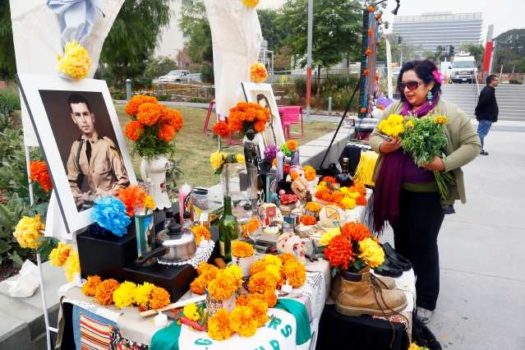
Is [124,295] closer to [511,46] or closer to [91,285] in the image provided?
[91,285]

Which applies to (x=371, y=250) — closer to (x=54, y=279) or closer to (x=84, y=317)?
(x=84, y=317)

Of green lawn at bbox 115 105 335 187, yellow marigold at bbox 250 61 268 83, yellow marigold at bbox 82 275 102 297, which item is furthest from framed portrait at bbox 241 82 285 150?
yellow marigold at bbox 82 275 102 297

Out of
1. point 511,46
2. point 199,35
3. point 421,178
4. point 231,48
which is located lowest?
point 421,178

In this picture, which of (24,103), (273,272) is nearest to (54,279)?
(24,103)

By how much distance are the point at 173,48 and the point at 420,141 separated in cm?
4293

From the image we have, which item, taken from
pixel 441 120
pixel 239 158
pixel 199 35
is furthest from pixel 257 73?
pixel 199 35

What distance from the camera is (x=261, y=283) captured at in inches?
55.0

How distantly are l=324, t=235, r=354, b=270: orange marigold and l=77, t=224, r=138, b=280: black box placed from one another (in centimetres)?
86

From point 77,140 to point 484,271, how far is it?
136 inches

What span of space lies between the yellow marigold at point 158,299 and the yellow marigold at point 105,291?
0.18 meters

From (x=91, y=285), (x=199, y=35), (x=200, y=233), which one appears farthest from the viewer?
(x=199, y=35)

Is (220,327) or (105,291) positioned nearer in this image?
(220,327)

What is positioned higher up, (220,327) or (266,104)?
(266,104)

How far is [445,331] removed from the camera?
8.10 ft
